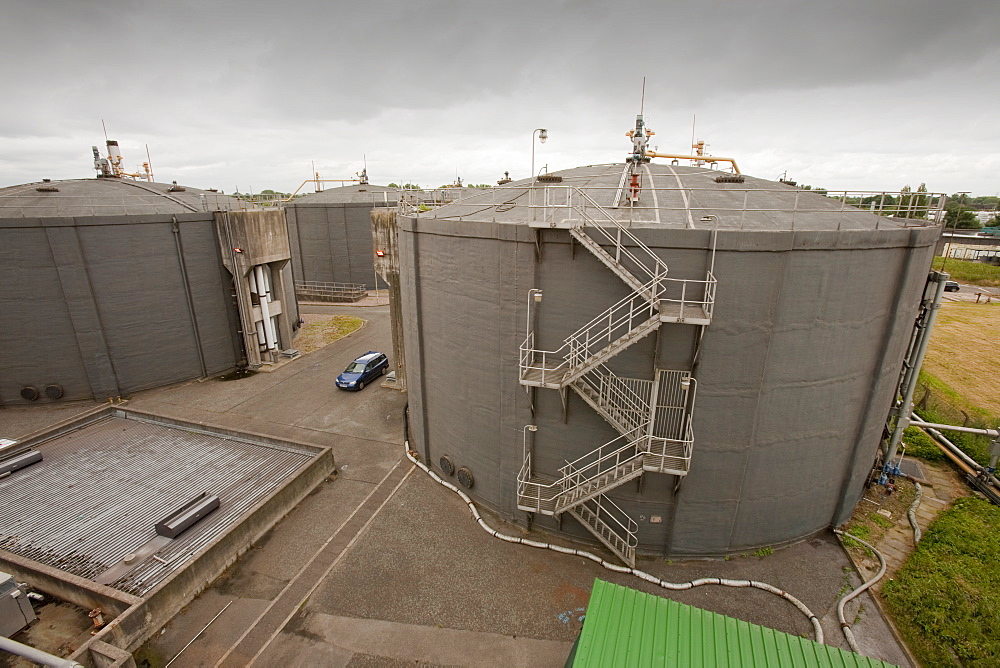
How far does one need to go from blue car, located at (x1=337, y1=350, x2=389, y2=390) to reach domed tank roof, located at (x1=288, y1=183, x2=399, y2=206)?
84.2ft

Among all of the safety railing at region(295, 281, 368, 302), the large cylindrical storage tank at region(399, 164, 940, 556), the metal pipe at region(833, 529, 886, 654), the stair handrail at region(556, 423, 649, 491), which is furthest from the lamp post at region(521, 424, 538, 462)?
the safety railing at region(295, 281, 368, 302)

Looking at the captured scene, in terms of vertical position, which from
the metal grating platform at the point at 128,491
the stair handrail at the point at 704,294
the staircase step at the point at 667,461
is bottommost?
the metal grating platform at the point at 128,491

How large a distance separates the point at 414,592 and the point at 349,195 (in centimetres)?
4635

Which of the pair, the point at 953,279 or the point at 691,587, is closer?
the point at 691,587

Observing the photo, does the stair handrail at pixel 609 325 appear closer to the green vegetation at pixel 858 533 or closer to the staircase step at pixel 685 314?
the staircase step at pixel 685 314

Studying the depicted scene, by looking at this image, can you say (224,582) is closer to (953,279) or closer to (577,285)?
(577,285)

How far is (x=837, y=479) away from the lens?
48.3ft

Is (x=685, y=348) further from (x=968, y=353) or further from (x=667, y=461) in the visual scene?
(x=968, y=353)

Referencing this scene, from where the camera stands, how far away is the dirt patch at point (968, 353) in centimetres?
2780

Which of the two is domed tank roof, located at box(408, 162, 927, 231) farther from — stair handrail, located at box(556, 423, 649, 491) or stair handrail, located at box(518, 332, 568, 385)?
stair handrail, located at box(556, 423, 649, 491)

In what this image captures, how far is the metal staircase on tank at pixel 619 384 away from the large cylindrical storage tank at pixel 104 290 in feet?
74.9

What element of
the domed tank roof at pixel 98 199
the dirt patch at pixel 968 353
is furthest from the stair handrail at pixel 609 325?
the dirt patch at pixel 968 353

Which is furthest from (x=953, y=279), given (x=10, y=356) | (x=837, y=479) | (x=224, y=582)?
(x=10, y=356)

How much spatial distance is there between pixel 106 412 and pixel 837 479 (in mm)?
28813
